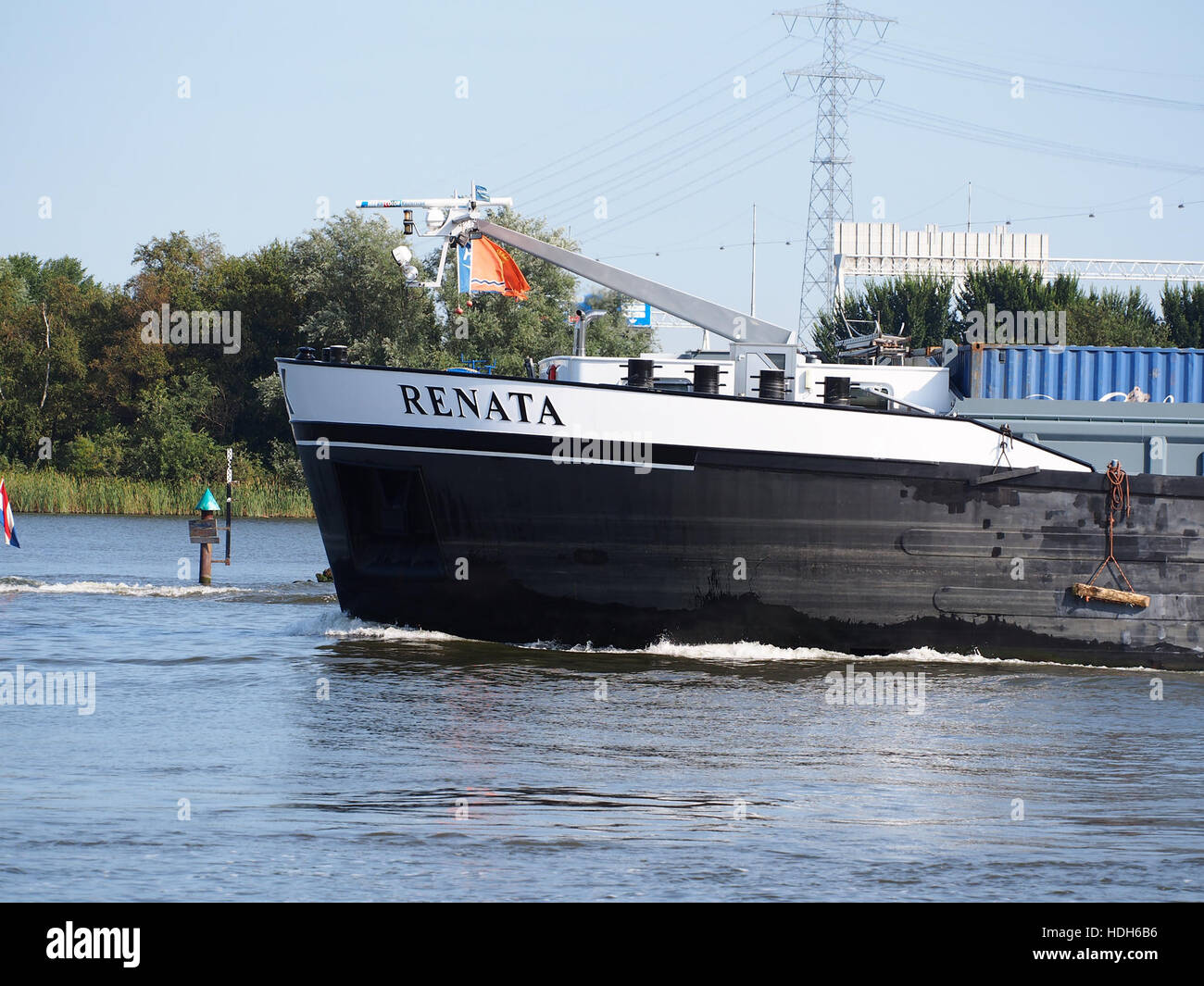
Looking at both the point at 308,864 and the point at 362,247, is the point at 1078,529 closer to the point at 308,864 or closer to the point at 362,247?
the point at 308,864

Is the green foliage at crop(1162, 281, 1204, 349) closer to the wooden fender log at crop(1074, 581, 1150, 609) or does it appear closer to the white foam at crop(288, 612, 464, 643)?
the wooden fender log at crop(1074, 581, 1150, 609)

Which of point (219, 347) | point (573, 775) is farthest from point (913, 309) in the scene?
point (573, 775)

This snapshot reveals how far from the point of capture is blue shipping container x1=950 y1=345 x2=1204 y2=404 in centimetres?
1792

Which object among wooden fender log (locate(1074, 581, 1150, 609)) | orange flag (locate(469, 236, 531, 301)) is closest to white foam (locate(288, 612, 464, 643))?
orange flag (locate(469, 236, 531, 301))

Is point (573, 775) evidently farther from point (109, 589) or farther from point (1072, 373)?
point (109, 589)

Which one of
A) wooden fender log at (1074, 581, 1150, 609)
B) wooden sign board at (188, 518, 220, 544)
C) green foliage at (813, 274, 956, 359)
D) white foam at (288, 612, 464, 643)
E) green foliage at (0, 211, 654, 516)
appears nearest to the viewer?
wooden fender log at (1074, 581, 1150, 609)

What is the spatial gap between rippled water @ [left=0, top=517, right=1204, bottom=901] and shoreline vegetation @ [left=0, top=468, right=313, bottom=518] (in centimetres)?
2825

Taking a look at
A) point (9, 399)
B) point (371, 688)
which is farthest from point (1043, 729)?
point (9, 399)

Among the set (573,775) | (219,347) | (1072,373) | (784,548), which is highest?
(219,347)

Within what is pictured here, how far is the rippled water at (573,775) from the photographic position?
7188 millimetres

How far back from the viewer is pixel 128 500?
44.3 m

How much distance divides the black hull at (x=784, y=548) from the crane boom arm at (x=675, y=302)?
2691mm

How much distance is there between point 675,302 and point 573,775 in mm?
9135
